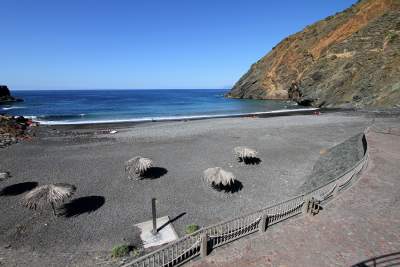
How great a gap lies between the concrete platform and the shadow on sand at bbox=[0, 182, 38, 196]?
799 centimetres

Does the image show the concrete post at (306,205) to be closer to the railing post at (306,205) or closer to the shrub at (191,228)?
the railing post at (306,205)

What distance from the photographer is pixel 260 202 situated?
13219 mm

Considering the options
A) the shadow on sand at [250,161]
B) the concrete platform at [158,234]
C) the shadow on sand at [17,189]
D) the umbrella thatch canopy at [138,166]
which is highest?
the umbrella thatch canopy at [138,166]

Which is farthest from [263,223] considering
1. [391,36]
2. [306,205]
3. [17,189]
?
[391,36]

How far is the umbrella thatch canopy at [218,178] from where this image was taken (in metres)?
13.7

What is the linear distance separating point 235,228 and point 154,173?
8757 mm

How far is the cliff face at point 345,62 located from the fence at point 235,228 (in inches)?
1694

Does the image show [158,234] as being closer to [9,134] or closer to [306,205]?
[306,205]

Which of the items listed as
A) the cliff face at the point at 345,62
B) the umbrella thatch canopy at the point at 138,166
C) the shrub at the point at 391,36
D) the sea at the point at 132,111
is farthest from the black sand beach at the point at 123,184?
the shrub at the point at 391,36

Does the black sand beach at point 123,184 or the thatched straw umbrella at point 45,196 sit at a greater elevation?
the thatched straw umbrella at point 45,196

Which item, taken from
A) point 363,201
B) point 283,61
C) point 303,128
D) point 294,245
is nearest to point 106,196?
point 294,245

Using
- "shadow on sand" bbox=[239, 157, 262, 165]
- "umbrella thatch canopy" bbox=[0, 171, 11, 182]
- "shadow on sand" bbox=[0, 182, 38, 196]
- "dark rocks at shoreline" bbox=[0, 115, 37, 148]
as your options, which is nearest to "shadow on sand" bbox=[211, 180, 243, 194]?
"shadow on sand" bbox=[239, 157, 262, 165]

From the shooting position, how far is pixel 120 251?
9172 mm

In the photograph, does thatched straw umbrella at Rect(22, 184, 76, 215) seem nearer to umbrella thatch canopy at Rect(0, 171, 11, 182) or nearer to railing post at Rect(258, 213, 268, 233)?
umbrella thatch canopy at Rect(0, 171, 11, 182)
